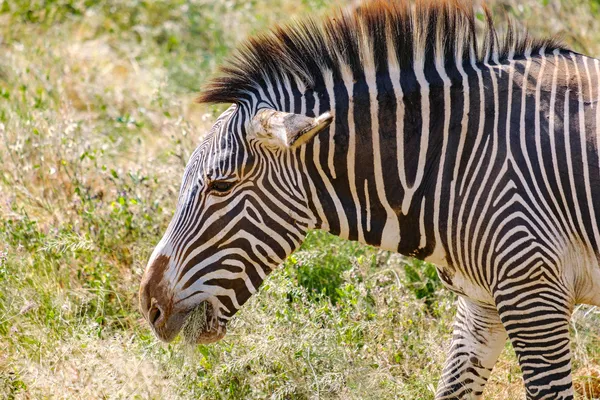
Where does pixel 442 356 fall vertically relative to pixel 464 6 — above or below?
below

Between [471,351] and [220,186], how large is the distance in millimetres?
1731

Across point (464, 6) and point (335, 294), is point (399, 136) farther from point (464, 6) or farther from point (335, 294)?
point (335, 294)

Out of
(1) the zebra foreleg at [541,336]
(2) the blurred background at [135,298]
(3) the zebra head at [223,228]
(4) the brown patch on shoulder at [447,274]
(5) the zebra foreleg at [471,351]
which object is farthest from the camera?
(2) the blurred background at [135,298]

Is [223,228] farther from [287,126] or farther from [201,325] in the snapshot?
[287,126]

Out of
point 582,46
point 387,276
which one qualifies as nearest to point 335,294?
point 387,276

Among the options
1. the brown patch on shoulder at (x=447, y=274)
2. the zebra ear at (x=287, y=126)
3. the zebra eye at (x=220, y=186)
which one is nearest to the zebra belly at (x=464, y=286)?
the brown patch on shoulder at (x=447, y=274)

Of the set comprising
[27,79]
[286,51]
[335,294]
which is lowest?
[335,294]

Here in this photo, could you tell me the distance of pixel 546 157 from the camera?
388 cm

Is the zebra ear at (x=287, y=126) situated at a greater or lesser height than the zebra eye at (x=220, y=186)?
greater

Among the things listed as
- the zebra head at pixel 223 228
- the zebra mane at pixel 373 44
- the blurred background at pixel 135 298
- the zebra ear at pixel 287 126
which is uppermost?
the zebra mane at pixel 373 44

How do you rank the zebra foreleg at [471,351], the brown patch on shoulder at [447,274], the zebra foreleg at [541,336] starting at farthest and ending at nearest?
the zebra foreleg at [471,351] → the brown patch on shoulder at [447,274] → the zebra foreleg at [541,336]

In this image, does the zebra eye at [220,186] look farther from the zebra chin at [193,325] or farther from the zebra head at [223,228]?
the zebra chin at [193,325]

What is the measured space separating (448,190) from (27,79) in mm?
6130

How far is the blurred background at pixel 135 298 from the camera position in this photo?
15.7ft
